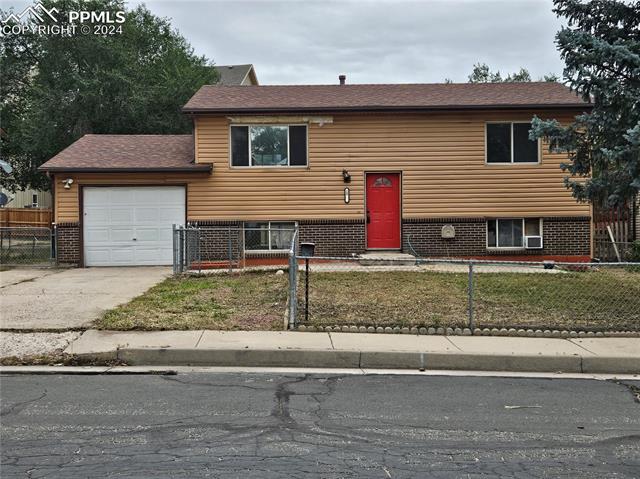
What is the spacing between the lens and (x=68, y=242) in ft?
59.2

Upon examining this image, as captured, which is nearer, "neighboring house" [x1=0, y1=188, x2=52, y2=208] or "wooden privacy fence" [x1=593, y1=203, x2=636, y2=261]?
"wooden privacy fence" [x1=593, y1=203, x2=636, y2=261]

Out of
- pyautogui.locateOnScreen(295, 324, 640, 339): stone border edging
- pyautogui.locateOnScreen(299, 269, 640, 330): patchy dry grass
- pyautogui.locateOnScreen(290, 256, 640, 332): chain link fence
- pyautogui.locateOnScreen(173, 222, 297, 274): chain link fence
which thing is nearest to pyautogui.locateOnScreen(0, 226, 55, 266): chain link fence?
pyautogui.locateOnScreen(173, 222, 297, 274): chain link fence

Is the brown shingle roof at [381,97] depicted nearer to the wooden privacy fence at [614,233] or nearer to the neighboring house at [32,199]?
the wooden privacy fence at [614,233]

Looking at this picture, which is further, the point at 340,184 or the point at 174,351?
the point at 340,184

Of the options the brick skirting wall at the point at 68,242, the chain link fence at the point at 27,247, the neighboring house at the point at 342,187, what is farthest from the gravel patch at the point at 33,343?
the chain link fence at the point at 27,247

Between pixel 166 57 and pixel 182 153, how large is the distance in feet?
68.9

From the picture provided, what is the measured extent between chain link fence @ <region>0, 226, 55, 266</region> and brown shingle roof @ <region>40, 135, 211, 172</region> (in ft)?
7.00

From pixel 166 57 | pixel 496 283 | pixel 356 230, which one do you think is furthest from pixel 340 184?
pixel 166 57

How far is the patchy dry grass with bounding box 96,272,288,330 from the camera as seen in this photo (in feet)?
30.4

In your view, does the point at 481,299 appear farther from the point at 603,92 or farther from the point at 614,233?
the point at 614,233

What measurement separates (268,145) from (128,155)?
4.47 m

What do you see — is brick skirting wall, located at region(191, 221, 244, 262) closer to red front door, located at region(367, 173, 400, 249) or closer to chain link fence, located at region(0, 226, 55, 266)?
red front door, located at region(367, 173, 400, 249)

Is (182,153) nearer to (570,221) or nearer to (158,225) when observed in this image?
(158,225)

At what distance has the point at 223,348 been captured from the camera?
7.82 metres
